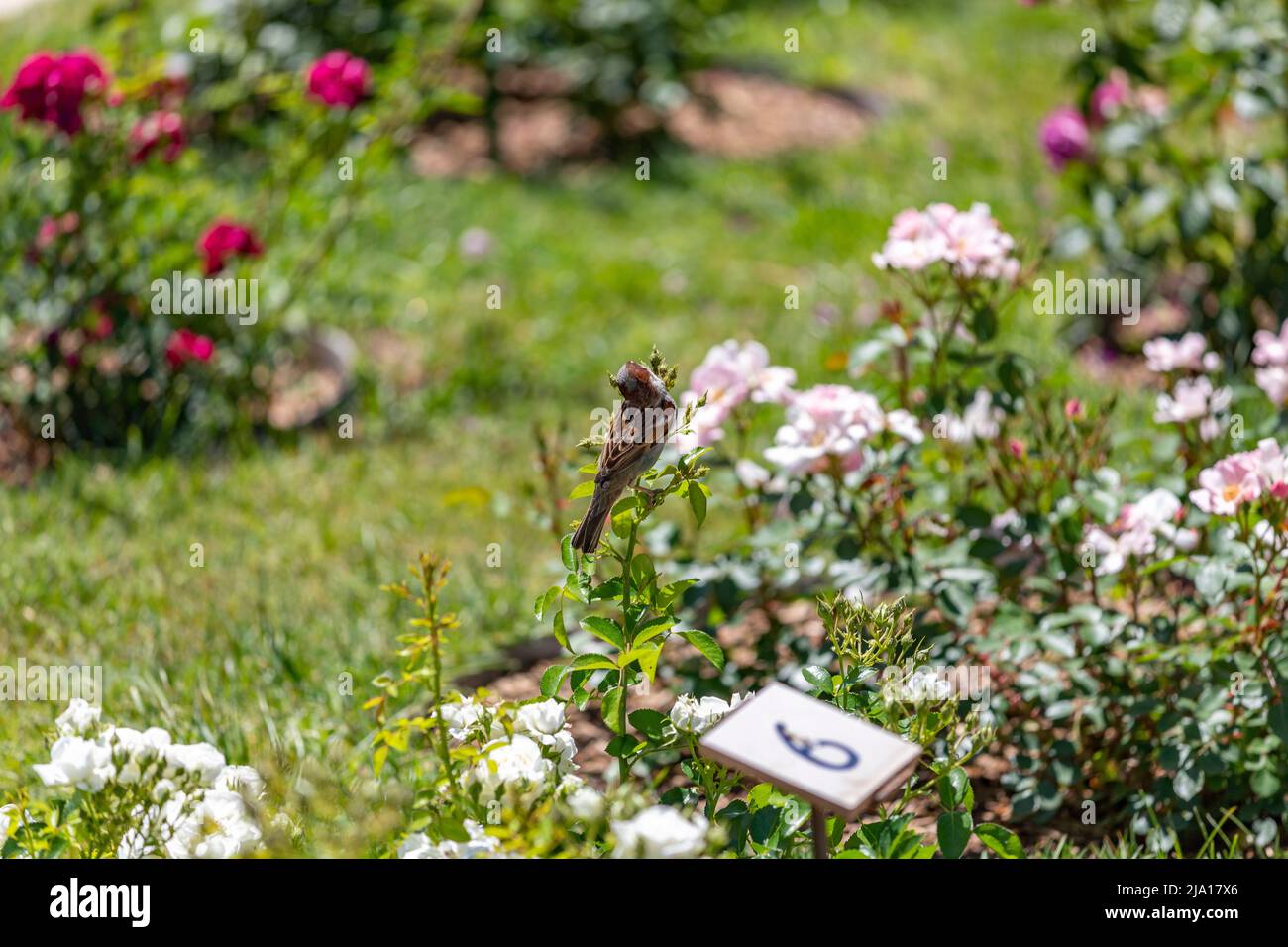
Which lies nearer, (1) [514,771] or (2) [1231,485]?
(1) [514,771]

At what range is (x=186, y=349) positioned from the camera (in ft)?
13.7

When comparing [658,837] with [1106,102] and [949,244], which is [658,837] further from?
[1106,102]

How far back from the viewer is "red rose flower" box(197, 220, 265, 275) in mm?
4012

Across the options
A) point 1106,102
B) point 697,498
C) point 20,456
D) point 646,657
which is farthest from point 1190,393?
point 20,456

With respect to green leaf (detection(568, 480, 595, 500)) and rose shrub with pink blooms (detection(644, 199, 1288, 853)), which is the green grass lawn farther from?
green leaf (detection(568, 480, 595, 500))

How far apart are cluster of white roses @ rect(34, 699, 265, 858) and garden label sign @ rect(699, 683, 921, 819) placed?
0.62 m

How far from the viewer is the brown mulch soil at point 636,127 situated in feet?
21.0

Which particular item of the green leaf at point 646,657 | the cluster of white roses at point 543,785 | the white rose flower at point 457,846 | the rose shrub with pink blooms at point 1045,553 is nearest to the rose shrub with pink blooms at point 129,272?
the rose shrub with pink blooms at point 1045,553

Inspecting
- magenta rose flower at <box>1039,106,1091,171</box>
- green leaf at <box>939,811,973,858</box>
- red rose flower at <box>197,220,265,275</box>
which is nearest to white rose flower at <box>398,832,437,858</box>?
green leaf at <box>939,811,973,858</box>

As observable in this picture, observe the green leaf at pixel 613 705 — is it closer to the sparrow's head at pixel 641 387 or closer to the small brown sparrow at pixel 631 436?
the small brown sparrow at pixel 631 436

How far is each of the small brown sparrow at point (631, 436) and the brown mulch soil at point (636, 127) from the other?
4.31 m

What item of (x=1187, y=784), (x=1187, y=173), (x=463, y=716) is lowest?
(x=1187, y=784)

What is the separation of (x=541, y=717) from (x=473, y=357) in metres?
2.96
